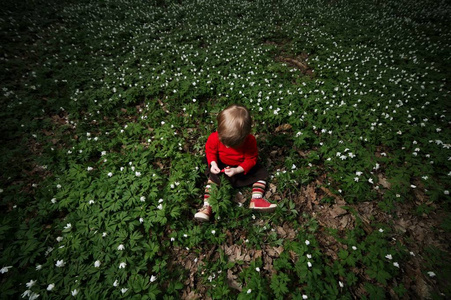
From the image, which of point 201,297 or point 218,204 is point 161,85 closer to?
point 218,204

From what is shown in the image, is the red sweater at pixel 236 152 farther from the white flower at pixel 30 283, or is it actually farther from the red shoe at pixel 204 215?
the white flower at pixel 30 283

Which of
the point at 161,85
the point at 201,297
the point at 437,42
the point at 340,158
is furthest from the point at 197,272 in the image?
the point at 437,42

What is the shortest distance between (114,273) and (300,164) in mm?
3929

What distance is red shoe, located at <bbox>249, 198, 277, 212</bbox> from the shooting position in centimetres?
324

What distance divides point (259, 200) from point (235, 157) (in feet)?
3.13

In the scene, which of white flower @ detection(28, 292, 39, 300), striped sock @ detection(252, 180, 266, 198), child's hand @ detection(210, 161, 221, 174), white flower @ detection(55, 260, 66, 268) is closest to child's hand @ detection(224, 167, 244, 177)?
child's hand @ detection(210, 161, 221, 174)

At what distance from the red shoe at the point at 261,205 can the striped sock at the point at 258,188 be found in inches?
3.1

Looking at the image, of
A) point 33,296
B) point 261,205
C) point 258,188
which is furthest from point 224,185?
point 33,296

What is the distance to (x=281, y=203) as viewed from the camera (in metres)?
3.38

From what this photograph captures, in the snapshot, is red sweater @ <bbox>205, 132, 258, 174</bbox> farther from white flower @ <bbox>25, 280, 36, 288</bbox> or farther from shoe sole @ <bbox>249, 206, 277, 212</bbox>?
white flower @ <bbox>25, 280, 36, 288</bbox>

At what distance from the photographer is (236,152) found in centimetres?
320

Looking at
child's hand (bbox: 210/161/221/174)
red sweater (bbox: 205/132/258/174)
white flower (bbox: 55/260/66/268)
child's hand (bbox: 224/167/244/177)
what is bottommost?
white flower (bbox: 55/260/66/268)

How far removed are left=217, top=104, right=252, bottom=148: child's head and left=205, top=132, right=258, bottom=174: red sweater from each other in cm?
49

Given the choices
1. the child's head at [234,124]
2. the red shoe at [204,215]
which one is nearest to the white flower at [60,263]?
the red shoe at [204,215]
